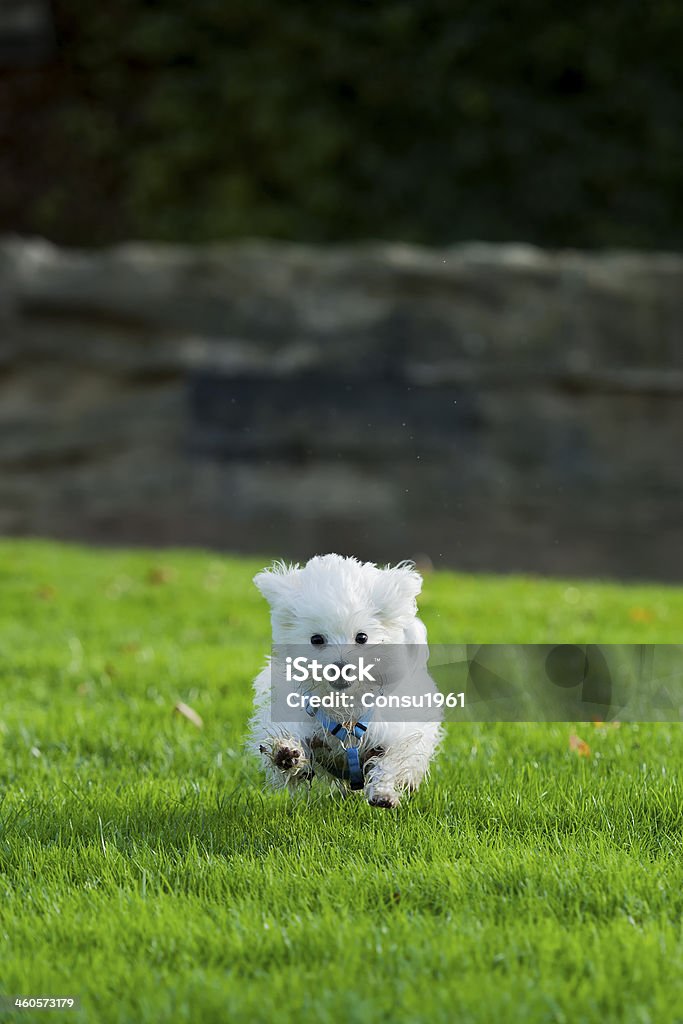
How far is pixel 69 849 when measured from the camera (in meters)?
2.64

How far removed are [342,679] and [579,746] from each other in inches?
49.8

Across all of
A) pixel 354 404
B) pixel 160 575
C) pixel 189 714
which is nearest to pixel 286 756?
pixel 189 714

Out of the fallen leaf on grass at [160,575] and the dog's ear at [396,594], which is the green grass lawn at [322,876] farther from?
the fallen leaf on grass at [160,575]

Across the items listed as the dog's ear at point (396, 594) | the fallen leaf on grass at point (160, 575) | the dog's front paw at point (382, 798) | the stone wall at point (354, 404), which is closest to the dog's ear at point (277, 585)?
the dog's ear at point (396, 594)

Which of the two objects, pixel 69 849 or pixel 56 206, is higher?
pixel 56 206

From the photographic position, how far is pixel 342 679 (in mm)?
2568

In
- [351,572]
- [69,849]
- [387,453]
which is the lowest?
[69,849]

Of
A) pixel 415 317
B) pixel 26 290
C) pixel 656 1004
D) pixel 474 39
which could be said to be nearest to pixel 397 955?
pixel 656 1004

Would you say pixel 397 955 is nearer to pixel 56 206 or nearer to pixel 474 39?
pixel 474 39

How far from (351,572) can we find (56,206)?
50.7 ft

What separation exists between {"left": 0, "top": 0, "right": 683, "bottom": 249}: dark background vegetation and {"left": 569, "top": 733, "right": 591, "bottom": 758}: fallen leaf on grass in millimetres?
12429

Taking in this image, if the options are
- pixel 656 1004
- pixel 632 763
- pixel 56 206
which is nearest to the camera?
pixel 656 1004

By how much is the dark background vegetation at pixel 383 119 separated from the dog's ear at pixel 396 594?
43.4 ft

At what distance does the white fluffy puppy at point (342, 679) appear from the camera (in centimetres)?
258
